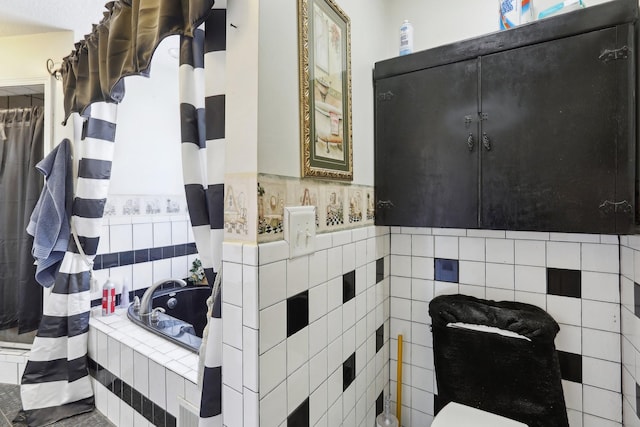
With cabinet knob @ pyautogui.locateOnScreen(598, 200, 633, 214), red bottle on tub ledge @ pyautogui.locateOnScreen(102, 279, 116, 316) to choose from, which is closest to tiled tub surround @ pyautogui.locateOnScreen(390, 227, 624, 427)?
cabinet knob @ pyautogui.locateOnScreen(598, 200, 633, 214)

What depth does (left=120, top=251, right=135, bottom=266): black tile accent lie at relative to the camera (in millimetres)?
1934

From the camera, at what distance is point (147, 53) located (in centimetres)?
92

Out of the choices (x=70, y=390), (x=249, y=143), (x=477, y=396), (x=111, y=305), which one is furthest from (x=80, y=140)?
(x=477, y=396)

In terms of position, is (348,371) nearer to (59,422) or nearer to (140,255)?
(59,422)

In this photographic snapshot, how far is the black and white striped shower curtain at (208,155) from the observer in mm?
850

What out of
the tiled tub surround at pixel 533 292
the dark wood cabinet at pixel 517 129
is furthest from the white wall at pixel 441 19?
the tiled tub surround at pixel 533 292

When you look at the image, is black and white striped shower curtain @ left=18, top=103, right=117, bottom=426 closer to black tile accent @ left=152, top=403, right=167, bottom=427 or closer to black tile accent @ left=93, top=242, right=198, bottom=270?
black tile accent @ left=93, top=242, right=198, bottom=270

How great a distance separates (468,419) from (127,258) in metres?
2.04

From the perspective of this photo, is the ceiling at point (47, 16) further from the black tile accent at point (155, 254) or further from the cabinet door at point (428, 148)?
the cabinet door at point (428, 148)

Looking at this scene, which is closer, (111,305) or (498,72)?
(498,72)

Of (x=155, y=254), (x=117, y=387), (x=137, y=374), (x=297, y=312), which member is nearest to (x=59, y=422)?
(x=117, y=387)

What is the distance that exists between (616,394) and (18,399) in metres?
2.80

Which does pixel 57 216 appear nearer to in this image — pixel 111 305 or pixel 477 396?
pixel 111 305

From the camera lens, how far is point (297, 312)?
0.90 m
